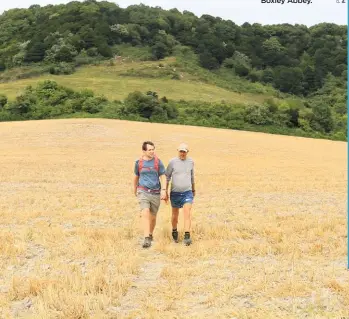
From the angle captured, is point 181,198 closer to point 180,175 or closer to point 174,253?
point 180,175

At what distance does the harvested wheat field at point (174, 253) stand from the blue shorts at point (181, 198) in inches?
31.3

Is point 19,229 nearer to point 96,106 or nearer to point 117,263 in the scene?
point 117,263

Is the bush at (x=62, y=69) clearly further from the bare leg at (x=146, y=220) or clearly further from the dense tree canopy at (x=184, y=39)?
the bare leg at (x=146, y=220)

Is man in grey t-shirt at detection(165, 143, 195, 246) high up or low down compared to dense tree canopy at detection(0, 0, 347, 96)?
down

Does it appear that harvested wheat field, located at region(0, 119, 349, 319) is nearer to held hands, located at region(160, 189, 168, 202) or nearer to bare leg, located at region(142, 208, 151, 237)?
bare leg, located at region(142, 208, 151, 237)

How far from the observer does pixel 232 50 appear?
5236 inches

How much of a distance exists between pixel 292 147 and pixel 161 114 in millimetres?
25528

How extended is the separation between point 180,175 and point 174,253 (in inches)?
72.1

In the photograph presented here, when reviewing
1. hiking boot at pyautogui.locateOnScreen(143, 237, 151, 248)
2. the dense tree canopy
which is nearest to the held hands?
hiking boot at pyautogui.locateOnScreen(143, 237, 151, 248)

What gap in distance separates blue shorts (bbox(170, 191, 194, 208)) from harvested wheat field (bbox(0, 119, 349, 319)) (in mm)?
794

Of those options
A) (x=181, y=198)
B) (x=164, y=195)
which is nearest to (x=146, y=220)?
(x=164, y=195)

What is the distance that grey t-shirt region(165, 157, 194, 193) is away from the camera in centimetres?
976

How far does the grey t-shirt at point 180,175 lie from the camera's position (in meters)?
9.76

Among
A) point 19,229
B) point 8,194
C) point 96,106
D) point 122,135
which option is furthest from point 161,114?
point 19,229
